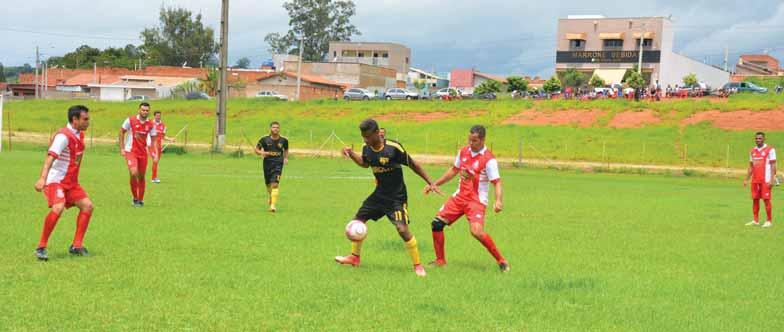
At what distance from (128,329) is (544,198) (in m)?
18.4

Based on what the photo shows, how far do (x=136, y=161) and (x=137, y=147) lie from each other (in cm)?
41

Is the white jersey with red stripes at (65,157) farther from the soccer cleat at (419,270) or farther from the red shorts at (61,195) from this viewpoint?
the soccer cleat at (419,270)

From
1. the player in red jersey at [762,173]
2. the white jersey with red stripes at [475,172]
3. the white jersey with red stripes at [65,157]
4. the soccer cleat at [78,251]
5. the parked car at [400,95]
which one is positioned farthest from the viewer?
the parked car at [400,95]

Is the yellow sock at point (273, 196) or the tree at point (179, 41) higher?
the tree at point (179, 41)

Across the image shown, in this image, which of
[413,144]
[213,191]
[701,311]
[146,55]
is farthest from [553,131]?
[146,55]

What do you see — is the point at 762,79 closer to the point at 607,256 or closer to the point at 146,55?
the point at 146,55

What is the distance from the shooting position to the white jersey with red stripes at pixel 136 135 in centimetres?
1781

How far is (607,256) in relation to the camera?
496 inches

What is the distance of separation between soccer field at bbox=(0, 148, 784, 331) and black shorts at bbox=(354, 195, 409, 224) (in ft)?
2.26

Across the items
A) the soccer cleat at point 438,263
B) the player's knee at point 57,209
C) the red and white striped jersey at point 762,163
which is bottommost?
the soccer cleat at point 438,263

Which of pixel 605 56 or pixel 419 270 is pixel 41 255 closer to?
pixel 419 270

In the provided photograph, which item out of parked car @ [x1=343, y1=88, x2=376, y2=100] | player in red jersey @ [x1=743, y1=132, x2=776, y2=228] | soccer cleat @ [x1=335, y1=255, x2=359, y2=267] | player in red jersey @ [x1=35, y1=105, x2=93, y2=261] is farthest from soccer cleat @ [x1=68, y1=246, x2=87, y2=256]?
parked car @ [x1=343, y1=88, x2=376, y2=100]

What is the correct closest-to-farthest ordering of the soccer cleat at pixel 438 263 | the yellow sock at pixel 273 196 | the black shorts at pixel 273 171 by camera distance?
the soccer cleat at pixel 438 263, the yellow sock at pixel 273 196, the black shorts at pixel 273 171

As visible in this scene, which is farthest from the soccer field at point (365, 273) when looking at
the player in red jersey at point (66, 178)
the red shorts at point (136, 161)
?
the red shorts at point (136, 161)
